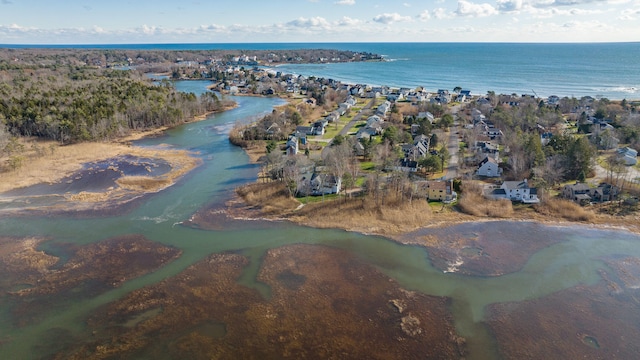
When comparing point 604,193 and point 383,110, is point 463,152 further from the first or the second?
point 383,110

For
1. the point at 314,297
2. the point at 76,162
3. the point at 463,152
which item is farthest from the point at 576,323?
the point at 76,162

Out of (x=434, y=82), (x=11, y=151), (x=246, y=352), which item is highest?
(x=434, y=82)

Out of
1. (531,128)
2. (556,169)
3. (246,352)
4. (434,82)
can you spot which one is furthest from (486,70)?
(246,352)

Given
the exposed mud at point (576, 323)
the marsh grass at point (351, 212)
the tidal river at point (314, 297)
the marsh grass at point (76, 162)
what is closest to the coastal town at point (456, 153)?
the marsh grass at point (351, 212)

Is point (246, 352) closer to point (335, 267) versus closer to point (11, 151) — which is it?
point (335, 267)

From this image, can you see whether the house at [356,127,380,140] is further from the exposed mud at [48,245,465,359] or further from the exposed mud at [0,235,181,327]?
the exposed mud at [0,235,181,327]

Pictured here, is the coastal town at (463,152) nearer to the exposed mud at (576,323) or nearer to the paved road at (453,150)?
the paved road at (453,150)
